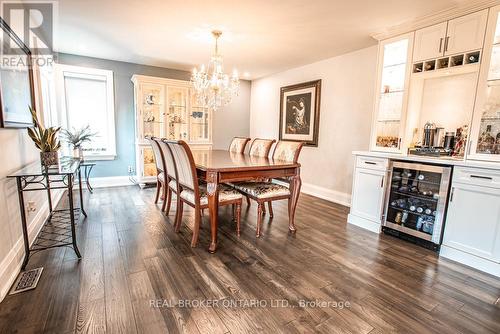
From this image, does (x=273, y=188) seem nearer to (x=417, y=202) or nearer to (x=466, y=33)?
(x=417, y=202)

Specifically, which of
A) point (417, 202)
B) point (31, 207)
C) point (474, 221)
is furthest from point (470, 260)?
point (31, 207)

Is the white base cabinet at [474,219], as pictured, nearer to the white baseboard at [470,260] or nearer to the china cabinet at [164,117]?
the white baseboard at [470,260]

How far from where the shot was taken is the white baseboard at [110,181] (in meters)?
4.56

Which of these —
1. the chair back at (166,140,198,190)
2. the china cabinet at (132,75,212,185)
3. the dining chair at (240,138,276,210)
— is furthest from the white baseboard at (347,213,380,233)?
the china cabinet at (132,75,212,185)

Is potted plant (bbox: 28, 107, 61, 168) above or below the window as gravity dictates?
below

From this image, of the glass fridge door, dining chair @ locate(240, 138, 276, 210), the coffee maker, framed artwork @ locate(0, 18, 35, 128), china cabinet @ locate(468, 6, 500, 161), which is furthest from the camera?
dining chair @ locate(240, 138, 276, 210)

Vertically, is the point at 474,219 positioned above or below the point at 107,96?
below

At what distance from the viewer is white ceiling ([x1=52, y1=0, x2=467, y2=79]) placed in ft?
7.97

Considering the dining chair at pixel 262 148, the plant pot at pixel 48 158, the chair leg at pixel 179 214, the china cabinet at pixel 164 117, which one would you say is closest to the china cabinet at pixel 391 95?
the dining chair at pixel 262 148

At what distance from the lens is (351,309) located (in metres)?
1.61

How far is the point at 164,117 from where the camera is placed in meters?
4.77

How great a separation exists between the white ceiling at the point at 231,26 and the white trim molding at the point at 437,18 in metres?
0.06

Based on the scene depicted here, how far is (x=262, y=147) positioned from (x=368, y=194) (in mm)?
1528

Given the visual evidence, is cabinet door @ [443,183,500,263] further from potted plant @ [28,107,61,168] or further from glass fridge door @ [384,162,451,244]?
potted plant @ [28,107,61,168]
